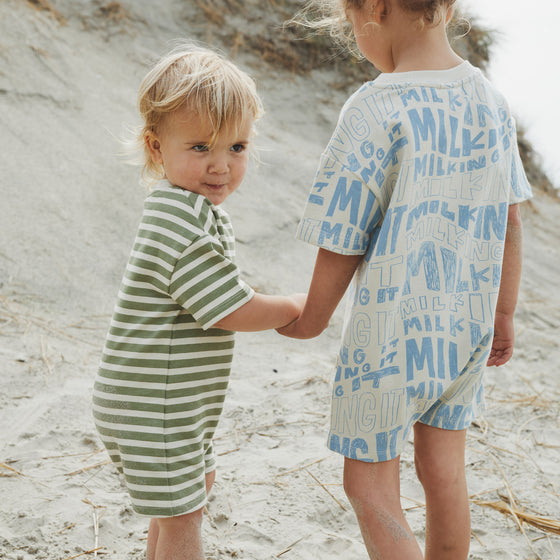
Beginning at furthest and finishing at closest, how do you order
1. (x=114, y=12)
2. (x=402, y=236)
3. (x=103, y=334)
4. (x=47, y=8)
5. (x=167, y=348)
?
1. (x=114, y=12)
2. (x=47, y=8)
3. (x=103, y=334)
4. (x=167, y=348)
5. (x=402, y=236)

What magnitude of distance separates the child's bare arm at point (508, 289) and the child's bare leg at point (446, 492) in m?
0.30

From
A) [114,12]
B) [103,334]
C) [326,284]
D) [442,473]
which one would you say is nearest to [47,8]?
[114,12]

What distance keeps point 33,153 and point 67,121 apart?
0.49 metres

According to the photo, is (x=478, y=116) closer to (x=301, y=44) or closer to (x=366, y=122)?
(x=366, y=122)

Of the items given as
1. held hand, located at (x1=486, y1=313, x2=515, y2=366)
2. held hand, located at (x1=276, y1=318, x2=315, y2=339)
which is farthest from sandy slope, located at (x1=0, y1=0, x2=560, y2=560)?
held hand, located at (x1=276, y1=318, x2=315, y2=339)

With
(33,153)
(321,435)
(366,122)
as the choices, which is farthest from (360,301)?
(33,153)

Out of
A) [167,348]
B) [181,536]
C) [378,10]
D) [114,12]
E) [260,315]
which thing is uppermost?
[114,12]

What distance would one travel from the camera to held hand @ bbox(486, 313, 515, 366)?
5.57ft

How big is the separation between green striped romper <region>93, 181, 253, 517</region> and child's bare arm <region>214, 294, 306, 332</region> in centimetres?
2

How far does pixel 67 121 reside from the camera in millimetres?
4965

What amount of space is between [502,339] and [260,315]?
26.9 inches

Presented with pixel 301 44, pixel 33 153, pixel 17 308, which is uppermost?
pixel 301 44

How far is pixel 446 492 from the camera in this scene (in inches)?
59.1

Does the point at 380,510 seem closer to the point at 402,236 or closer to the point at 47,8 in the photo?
the point at 402,236
